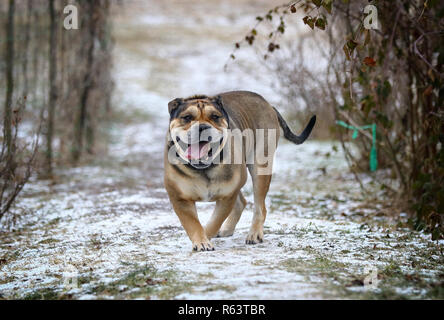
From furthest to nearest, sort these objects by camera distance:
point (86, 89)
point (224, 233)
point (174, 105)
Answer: point (86, 89), point (224, 233), point (174, 105)

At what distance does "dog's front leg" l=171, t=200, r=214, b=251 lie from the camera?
530cm

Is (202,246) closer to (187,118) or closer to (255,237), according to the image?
(255,237)

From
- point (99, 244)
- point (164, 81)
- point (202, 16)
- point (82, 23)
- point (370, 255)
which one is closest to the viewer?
point (370, 255)

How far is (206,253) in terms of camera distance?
5.14 metres

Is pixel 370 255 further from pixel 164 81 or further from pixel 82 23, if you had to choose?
pixel 164 81

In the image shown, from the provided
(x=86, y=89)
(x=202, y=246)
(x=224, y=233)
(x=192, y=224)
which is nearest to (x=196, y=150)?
(x=192, y=224)

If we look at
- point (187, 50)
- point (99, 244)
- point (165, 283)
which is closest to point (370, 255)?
point (165, 283)

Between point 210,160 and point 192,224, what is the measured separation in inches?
28.8

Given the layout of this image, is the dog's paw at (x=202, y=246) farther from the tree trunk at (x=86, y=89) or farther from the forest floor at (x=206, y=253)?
the tree trunk at (x=86, y=89)

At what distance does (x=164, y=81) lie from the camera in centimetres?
3127

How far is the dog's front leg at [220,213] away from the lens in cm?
545

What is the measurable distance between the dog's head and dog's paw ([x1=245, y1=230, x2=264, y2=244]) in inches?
44.2
